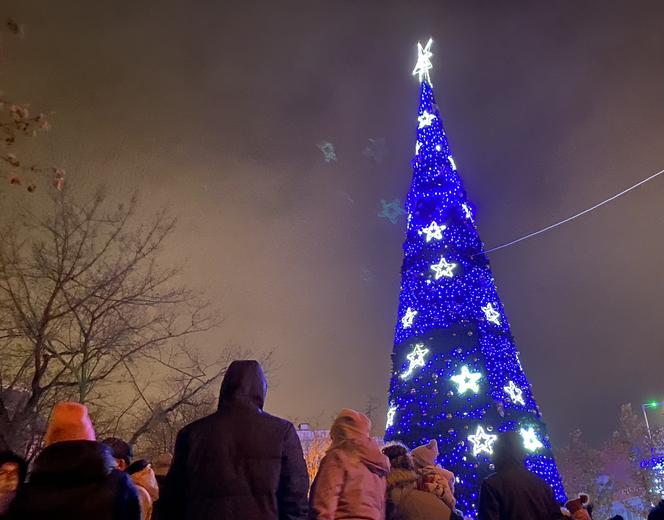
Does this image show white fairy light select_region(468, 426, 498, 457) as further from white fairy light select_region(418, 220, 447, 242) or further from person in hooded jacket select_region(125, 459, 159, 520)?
person in hooded jacket select_region(125, 459, 159, 520)

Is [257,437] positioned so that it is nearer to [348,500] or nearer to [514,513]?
[348,500]

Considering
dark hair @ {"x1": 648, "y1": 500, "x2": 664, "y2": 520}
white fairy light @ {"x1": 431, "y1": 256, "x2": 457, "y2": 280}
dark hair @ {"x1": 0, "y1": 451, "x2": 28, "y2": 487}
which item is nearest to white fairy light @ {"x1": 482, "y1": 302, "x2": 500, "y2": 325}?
white fairy light @ {"x1": 431, "y1": 256, "x2": 457, "y2": 280}

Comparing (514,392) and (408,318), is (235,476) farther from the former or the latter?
(408,318)

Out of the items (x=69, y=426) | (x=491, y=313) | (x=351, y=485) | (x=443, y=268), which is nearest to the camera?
(x=69, y=426)

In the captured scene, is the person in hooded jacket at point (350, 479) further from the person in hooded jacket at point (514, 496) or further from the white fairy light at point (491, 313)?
the white fairy light at point (491, 313)

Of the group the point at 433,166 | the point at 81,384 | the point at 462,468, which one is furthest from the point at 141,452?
the point at 433,166

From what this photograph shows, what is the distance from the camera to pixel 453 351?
12406mm

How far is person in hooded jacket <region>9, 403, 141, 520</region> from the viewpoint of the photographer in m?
2.70

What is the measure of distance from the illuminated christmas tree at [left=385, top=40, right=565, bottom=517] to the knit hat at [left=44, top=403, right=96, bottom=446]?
32.2 ft

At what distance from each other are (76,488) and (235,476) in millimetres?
853

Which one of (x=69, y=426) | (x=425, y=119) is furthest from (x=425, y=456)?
(x=425, y=119)

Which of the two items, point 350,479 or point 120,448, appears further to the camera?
point 120,448

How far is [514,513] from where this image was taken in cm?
450

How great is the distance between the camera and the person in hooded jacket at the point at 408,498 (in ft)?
12.7
